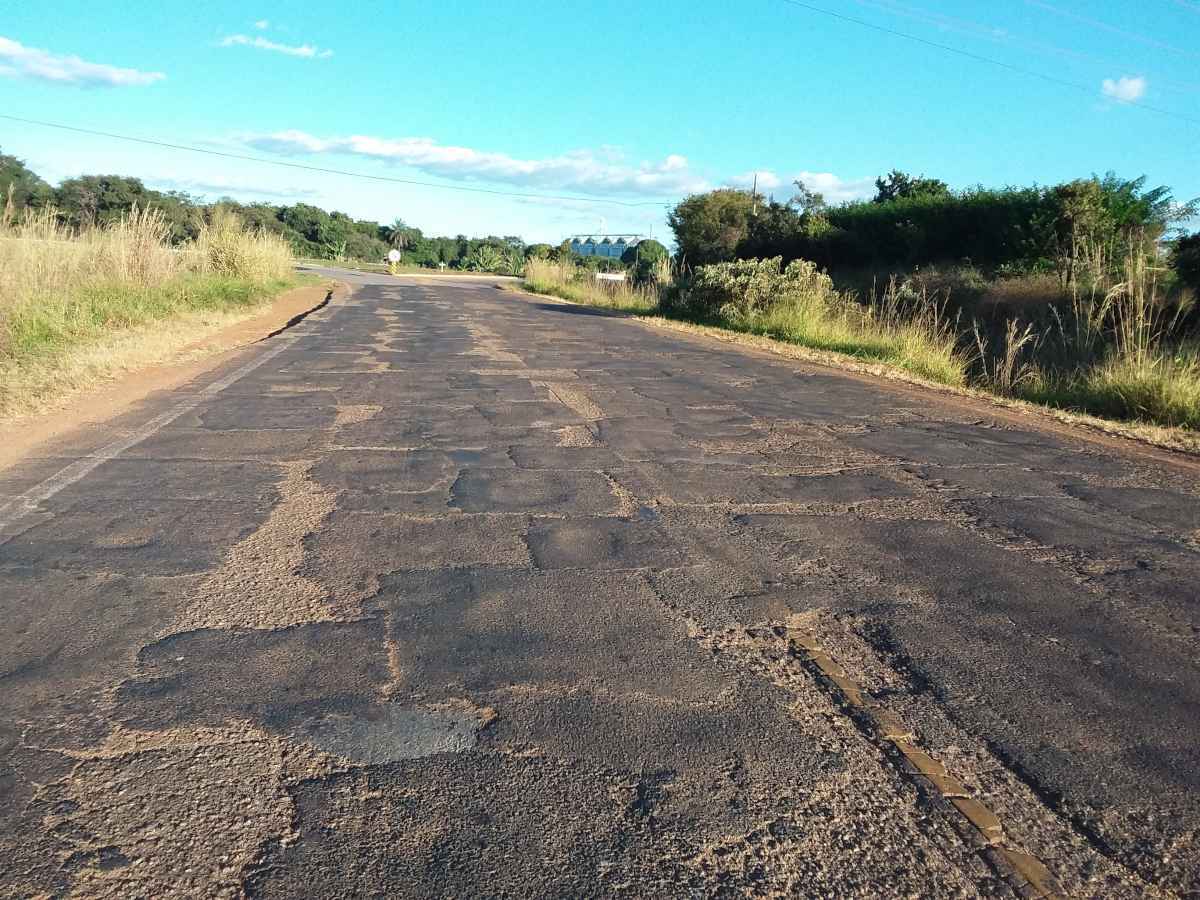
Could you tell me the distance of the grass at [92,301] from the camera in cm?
1106

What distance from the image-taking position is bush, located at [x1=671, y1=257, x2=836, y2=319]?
20.8 metres

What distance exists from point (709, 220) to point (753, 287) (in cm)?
2001

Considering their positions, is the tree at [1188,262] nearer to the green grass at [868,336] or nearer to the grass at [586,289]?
the green grass at [868,336]

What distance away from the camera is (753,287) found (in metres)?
21.2

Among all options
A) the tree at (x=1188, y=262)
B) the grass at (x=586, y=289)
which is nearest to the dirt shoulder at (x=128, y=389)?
the grass at (x=586, y=289)

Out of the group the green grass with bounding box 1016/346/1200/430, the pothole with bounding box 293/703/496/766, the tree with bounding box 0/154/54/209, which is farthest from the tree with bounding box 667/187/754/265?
the pothole with bounding box 293/703/496/766

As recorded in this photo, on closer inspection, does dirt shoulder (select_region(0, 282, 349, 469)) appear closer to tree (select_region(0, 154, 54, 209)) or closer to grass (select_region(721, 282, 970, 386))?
grass (select_region(721, 282, 970, 386))

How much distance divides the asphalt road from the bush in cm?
1352

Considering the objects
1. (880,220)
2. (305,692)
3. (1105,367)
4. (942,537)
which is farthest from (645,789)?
(880,220)

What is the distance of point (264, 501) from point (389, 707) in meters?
3.00

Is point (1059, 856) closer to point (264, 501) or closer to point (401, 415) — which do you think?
point (264, 501)

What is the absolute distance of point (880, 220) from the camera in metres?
27.2

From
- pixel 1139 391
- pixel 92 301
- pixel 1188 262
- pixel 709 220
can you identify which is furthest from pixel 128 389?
pixel 709 220

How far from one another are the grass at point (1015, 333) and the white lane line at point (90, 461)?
8784mm
